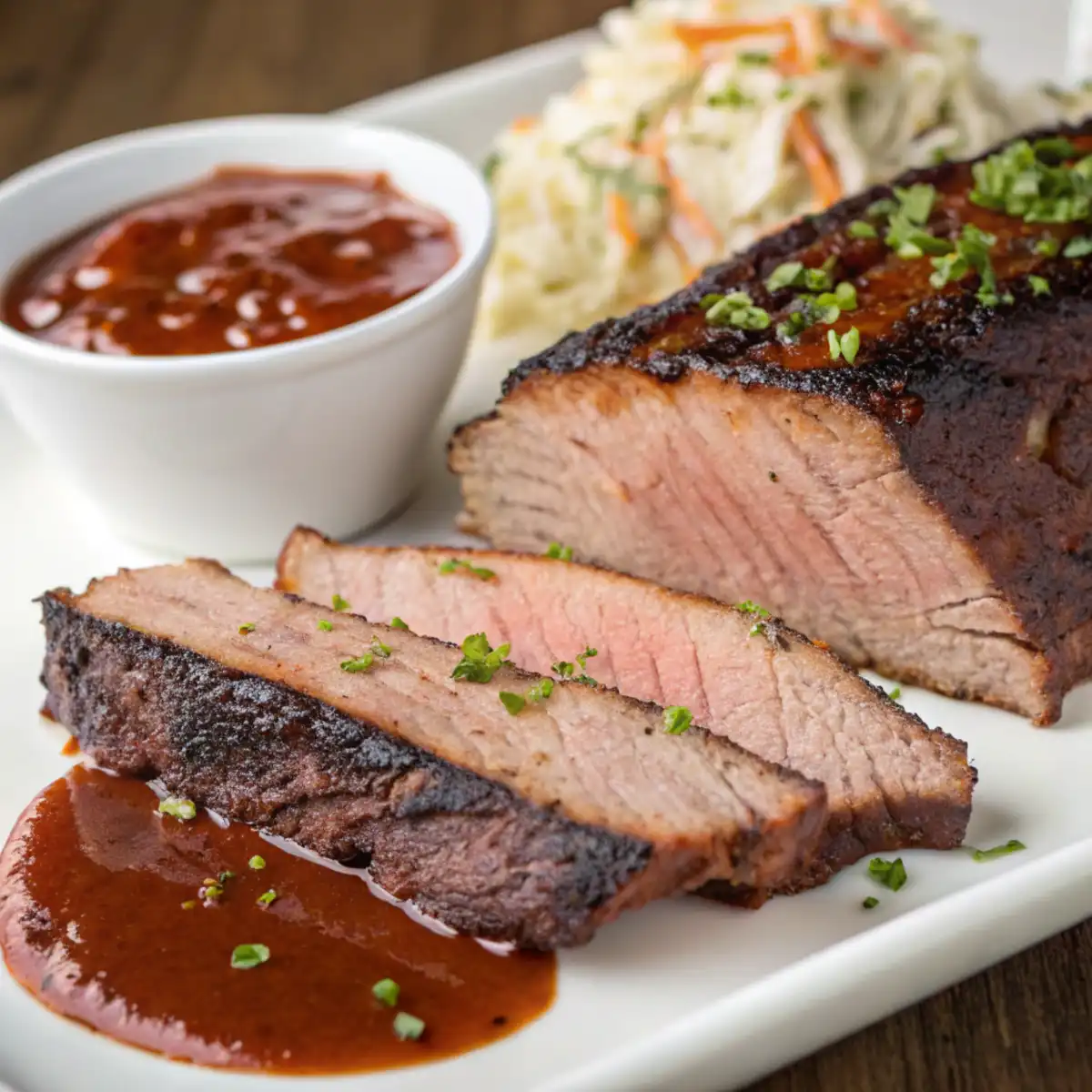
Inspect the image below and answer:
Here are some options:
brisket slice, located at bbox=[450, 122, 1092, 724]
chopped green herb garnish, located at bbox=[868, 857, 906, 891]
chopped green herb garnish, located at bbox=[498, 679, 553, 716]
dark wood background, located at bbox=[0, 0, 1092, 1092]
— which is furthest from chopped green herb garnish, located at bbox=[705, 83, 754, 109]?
chopped green herb garnish, located at bbox=[868, 857, 906, 891]

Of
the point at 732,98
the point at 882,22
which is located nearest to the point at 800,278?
the point at 732,98

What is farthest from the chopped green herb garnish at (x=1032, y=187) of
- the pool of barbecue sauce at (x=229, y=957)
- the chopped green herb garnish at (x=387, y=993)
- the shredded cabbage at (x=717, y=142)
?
the chopped green herb garnish at (x=387, y=993)

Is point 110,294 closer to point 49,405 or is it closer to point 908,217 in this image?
point 49,405

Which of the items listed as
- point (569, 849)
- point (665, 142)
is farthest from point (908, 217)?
point (569, 849)

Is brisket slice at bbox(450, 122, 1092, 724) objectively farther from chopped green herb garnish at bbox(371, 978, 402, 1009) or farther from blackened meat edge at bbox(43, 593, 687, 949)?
chopped green herb garnish at bbox(371, 978, 402, 1009)

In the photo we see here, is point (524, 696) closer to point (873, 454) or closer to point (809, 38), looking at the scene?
point (873, 454)
